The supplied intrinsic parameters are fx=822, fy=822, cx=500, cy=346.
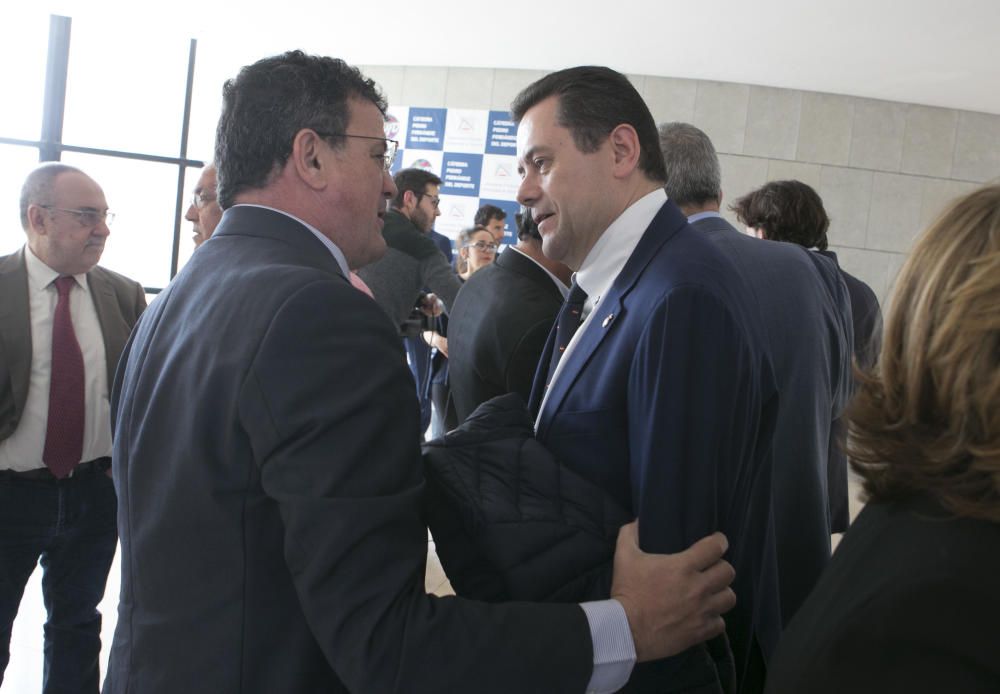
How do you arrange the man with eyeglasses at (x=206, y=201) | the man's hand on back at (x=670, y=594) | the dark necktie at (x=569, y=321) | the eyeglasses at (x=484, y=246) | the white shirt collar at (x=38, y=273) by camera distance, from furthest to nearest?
1. the eyeglasses at (x=484, y=246)
2. the white shirt collar at (x=38, y=273)
3. the man with eyeglasses at (x=206, y=201)
4. the dark necktie at (x=569, y=321)
5. the man's hand on back at (x=670, y=594)

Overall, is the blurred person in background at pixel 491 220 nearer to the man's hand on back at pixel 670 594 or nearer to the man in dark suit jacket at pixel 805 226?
the man in dark suit jacket at pixel 805 226

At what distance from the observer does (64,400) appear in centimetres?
248

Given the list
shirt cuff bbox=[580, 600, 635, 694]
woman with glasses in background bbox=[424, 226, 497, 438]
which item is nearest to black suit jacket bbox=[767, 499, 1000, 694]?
shirt cuff bbox=[580, 600, 635, 694]

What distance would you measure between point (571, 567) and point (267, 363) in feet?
1.55

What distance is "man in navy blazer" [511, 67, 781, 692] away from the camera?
1.11 meters

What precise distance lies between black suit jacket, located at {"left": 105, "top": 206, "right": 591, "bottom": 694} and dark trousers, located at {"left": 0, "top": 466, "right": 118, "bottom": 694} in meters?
1.54

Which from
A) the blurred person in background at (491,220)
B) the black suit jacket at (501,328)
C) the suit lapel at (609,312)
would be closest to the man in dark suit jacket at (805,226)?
the black suit jacket at (501,328)

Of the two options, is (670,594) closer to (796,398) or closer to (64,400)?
(796,398)

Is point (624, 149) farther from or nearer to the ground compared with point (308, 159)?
farther from the ground

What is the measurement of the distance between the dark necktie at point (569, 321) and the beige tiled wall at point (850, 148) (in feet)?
26.1

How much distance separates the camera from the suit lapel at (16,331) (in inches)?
95.2

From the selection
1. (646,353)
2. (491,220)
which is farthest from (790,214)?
(491,220)

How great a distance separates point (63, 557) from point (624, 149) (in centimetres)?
218

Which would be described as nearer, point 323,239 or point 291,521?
point 291,521
